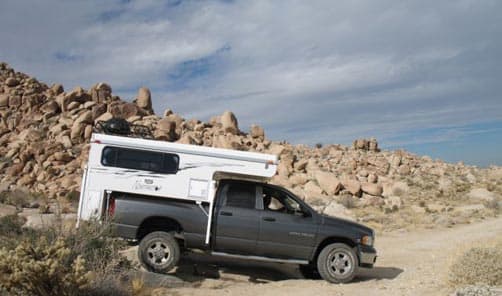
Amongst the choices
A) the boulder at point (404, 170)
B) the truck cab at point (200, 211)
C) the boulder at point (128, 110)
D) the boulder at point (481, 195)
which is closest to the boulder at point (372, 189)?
the boulder at point (481, 195)

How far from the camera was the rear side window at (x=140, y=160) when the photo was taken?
971cm

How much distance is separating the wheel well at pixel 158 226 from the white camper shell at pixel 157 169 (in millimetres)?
514

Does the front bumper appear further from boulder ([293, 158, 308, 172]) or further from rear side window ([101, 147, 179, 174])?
boulder ([293, 158, 308, 172])

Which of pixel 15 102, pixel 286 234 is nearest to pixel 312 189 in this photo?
pixel 286 234

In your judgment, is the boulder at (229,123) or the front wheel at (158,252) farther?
the boulder at (229,123)

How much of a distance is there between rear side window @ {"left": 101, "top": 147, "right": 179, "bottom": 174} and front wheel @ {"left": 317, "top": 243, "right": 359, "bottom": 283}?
140 inches

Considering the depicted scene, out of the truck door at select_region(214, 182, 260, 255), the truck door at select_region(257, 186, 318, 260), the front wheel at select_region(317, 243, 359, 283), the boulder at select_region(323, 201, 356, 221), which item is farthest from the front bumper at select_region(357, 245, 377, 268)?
the boulder at select_region(323, 201, 356, 221)

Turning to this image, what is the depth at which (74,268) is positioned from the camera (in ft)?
20.0

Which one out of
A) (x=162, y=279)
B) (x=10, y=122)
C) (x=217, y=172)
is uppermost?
(x=10, y=122)

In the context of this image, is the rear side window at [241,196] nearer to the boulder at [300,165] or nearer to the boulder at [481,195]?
the boulder at [300,165]

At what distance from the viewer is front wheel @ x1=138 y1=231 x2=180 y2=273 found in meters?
9.40

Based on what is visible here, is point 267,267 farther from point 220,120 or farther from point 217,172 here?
point 220,120

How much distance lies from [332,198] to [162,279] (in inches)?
820

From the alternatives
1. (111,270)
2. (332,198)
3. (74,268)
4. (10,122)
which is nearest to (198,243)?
(111,270)
